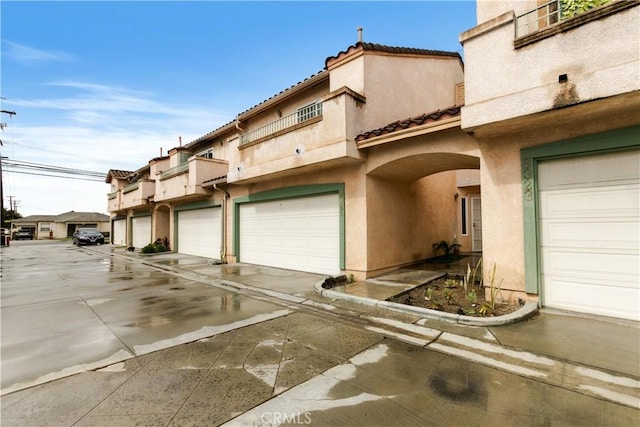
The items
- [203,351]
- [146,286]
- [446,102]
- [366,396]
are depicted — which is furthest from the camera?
[446,102]

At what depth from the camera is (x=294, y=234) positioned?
10570 millimetres

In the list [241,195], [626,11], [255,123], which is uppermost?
[255,123]

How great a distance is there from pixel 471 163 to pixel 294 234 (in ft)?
20.4

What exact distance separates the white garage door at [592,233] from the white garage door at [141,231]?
77.5 feet

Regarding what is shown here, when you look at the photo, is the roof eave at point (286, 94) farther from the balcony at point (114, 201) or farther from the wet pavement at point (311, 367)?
the balcony at point (114, 201)

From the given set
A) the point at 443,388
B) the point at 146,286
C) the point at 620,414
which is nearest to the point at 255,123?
the point at 146,286

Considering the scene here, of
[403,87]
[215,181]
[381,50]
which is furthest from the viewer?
[215,181]

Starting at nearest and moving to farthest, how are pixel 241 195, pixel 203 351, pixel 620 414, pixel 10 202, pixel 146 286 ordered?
pixel 620 414 < pixel 203 351 < pixel 146 286 < pixel 241 195 < pixel 10 202

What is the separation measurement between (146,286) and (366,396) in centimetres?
813

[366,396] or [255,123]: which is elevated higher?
[255,123]

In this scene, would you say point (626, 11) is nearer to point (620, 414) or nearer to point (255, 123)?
point (620, 414)

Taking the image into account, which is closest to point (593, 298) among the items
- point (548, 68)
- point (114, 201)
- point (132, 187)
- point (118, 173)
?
point (548, 68)

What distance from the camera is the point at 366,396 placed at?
292 cm

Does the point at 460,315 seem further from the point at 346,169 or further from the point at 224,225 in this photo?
the point at 224,225
